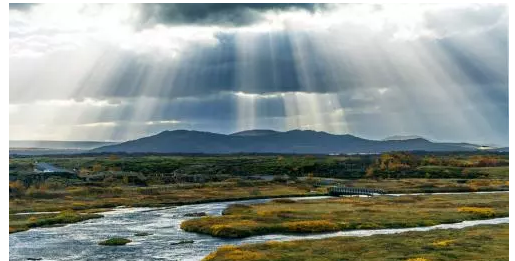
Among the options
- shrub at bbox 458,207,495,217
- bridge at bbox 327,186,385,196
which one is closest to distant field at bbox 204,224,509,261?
shrub at bbox 458,207,495,217

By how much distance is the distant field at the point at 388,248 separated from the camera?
167 feet

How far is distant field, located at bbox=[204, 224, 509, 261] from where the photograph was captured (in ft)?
167

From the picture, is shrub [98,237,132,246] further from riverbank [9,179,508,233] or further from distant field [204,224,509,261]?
riverbank [9,179,508,233]

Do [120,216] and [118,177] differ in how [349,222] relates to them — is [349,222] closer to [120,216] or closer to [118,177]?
[120,216]

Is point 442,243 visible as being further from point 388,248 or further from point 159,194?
point 159,194

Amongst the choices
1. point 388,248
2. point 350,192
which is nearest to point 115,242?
point 388,248

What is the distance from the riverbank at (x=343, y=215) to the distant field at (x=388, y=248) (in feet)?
33.3

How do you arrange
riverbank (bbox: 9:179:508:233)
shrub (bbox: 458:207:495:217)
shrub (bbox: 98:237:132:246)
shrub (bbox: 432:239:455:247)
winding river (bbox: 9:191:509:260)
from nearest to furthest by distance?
1. shrub (bbox: 432:239:455:247)
2. winding river (bbox: 9:191:509:260)
3. shrub (bbox: 98:237:132:246)
4. shrub (bbox: 458:207:495:217)
5. riverbank (bbox: 9:179:508:233)

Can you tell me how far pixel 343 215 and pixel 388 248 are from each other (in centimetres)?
2702

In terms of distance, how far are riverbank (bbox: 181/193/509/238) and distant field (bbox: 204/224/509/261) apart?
Result: 10.2 m

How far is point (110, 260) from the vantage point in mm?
53656

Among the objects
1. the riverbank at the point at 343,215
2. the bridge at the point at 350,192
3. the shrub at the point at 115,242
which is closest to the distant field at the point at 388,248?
the riverbank at the point at 343,215

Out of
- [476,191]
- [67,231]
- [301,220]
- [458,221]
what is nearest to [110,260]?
[67,231]

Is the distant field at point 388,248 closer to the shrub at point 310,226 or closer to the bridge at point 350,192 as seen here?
the shrub at point 310,226
